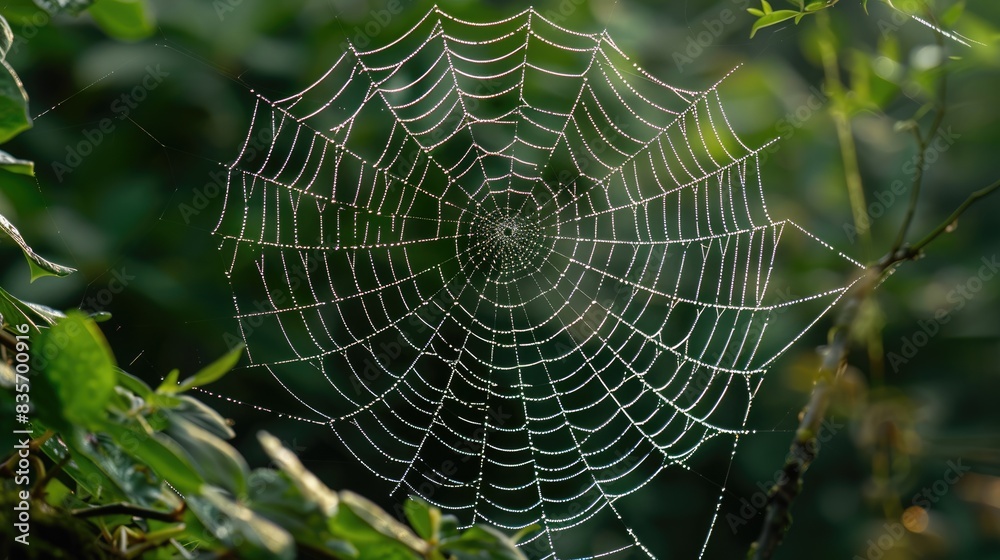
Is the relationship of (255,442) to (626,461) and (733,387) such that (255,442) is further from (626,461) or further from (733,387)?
(733,387)

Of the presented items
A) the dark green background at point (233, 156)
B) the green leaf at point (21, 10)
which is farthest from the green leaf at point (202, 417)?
the dark green background at point (233, 156)

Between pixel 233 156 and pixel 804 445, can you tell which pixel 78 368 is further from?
pixel 233 156

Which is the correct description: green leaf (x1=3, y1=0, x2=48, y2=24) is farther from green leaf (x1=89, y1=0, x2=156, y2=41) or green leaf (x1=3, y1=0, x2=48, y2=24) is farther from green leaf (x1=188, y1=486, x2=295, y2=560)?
green leaf (x1=188, y1=486, x2=295, y2=560)

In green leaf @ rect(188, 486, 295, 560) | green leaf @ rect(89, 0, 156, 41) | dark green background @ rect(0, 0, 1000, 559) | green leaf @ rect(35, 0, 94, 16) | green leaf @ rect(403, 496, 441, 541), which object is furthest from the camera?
dark green background @ rect(0, 0, 1000, 559)

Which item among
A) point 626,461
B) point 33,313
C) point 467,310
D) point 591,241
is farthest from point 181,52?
point 33,313

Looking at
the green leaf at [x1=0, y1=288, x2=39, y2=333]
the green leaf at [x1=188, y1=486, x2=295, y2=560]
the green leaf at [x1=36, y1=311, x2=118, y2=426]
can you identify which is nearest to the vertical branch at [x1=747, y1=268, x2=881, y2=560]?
the green leaf at [x1=188, y1=486, x2=295, y2=560]

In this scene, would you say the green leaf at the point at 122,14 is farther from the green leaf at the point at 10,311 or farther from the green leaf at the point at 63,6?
the green leaf at the point at 10,311
